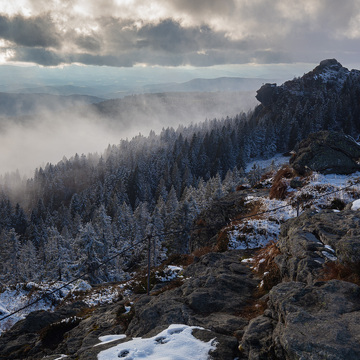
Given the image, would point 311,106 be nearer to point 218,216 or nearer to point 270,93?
point 270,93

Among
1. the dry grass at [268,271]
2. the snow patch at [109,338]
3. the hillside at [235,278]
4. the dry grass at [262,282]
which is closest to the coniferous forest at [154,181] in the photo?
the hillside at [235,278]

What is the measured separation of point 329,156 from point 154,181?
10300cm

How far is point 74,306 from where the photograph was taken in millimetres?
17359

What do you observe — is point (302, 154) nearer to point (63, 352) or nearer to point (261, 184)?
point (261, 184)

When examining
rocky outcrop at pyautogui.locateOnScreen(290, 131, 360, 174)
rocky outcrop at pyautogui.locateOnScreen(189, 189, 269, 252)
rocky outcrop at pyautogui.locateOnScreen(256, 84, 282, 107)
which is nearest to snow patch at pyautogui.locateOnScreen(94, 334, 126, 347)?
rocky outcrop at pyautogui.locateOnScreen(189, 189, 269, 252)

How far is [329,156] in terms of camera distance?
99.8 ft

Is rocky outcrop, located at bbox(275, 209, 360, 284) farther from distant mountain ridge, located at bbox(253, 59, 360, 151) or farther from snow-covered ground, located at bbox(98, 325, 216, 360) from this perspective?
distant mountain ridge, located at bbox(253, 59, 360, 151)

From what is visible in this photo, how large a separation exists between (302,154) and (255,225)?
1377 centimetres

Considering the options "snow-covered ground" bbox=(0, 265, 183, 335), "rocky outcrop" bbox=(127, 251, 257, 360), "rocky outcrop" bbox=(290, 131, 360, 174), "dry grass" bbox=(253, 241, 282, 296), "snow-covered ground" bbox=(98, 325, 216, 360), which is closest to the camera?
"snow-covered ground" bbox=(98, 325, 216, 360)

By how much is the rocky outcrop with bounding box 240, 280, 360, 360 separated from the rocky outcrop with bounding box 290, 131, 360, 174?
24.8 metres

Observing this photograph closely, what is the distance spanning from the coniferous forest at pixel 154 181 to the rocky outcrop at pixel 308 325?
145ft

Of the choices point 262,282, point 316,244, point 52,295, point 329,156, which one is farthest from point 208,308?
point 329,156

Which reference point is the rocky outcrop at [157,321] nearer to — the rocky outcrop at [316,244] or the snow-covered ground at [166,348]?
the snow-covered ground at [166,348]

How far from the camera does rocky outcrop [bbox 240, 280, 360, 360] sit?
19.4 ft
